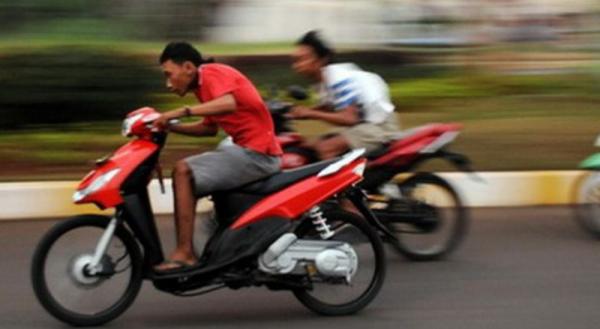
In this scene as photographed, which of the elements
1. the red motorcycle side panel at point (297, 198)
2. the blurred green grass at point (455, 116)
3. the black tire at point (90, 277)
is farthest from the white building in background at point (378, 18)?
the black tire at point (90, 277)

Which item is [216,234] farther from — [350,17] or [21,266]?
[350,17]

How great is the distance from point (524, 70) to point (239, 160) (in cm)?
816

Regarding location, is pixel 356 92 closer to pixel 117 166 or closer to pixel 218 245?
pixel 218 245

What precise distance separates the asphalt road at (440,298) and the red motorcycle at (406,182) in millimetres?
249

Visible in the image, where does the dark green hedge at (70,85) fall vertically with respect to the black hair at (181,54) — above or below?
below

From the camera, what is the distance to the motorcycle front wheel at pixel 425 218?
7922 mm

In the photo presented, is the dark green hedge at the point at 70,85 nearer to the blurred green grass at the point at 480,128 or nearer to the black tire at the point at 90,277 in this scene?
the blurred green grass at the point at 480,128

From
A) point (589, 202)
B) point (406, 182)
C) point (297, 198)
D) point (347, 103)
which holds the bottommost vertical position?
point (589, 202)

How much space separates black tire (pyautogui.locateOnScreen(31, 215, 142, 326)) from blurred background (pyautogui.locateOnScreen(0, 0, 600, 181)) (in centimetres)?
235

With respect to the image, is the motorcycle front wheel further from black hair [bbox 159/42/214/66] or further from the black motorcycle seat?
black hair [bbox 159/42/214/66]

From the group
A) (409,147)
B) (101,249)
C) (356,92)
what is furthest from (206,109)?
(409,147)

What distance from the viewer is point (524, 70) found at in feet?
46.2

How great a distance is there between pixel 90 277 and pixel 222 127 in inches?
40.4

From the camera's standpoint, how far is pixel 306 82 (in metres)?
13.0
